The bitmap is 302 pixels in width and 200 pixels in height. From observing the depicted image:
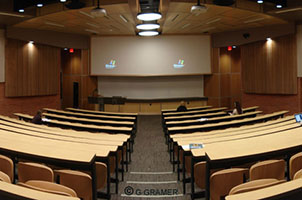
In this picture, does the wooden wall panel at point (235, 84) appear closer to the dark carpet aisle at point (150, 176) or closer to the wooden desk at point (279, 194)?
the dark carpet aisle at point (150, 176)

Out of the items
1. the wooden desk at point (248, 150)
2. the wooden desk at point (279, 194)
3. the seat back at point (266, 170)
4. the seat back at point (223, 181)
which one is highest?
the wooden desk at point (279, 194)

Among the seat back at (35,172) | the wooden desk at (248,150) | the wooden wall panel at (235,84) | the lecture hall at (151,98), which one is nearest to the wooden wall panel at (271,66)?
the lecture hall at (151,98)

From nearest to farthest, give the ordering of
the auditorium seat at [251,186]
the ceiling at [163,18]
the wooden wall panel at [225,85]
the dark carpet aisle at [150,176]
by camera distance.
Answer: the auditorium seat at [251,186], the dark carpet aisle at [150,176], the ceiling at [163,18], the wooden wall panel at [225,85]

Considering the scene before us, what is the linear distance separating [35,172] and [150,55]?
489 inches

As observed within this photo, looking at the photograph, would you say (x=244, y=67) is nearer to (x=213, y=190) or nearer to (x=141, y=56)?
(x=141, y=56)

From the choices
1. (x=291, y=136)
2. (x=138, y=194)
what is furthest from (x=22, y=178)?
(x=291, y=136)

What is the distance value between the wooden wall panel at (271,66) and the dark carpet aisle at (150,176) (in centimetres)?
733

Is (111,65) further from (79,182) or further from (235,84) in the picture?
(79,182)

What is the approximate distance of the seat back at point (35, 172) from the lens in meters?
2.43

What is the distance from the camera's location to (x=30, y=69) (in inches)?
475

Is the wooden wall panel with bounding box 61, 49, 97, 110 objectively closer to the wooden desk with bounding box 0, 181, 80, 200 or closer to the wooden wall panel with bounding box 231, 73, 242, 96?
the wooden wall panel with bounding box 231, 73, 242, 96

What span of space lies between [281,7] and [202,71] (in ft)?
19.6

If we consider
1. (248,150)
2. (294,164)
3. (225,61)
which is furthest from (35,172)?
(225,61)

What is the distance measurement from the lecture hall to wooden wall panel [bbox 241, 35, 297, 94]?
2.0 inches
